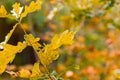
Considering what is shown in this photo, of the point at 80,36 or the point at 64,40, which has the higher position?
the point at 80,36

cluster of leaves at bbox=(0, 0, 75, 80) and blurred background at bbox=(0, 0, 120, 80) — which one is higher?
blurred background at bbox=(0, 0, 120, 80)

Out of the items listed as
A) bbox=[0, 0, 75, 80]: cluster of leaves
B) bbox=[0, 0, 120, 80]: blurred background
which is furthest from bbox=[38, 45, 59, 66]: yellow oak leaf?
bbox=[0, 0, 120, 80]: blurred background

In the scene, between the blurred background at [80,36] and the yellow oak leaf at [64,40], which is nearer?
the yellow oak leaf at [64,40]

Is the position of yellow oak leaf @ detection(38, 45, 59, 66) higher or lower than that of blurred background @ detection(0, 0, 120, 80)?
lower

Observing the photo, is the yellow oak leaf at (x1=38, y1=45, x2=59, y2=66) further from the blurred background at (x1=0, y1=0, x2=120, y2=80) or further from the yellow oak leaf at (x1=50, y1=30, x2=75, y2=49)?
the blurred background at (x1=0, y1=0, x2=120, y2=80)

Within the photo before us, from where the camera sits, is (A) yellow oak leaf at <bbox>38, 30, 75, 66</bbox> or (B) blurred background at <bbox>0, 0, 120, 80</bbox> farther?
(B) blurred background at <bbox>0, 0, 120, 80</bbox>

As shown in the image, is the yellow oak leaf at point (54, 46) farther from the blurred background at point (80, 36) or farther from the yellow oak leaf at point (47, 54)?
the blurred background at point (80, 36)

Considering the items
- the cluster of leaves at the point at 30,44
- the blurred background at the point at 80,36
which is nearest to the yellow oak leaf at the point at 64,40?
the cluster of leaves at the point at 30,44

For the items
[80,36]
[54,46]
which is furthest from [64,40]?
[80,36]

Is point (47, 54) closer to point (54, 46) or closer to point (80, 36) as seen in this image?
point (54, 46)
